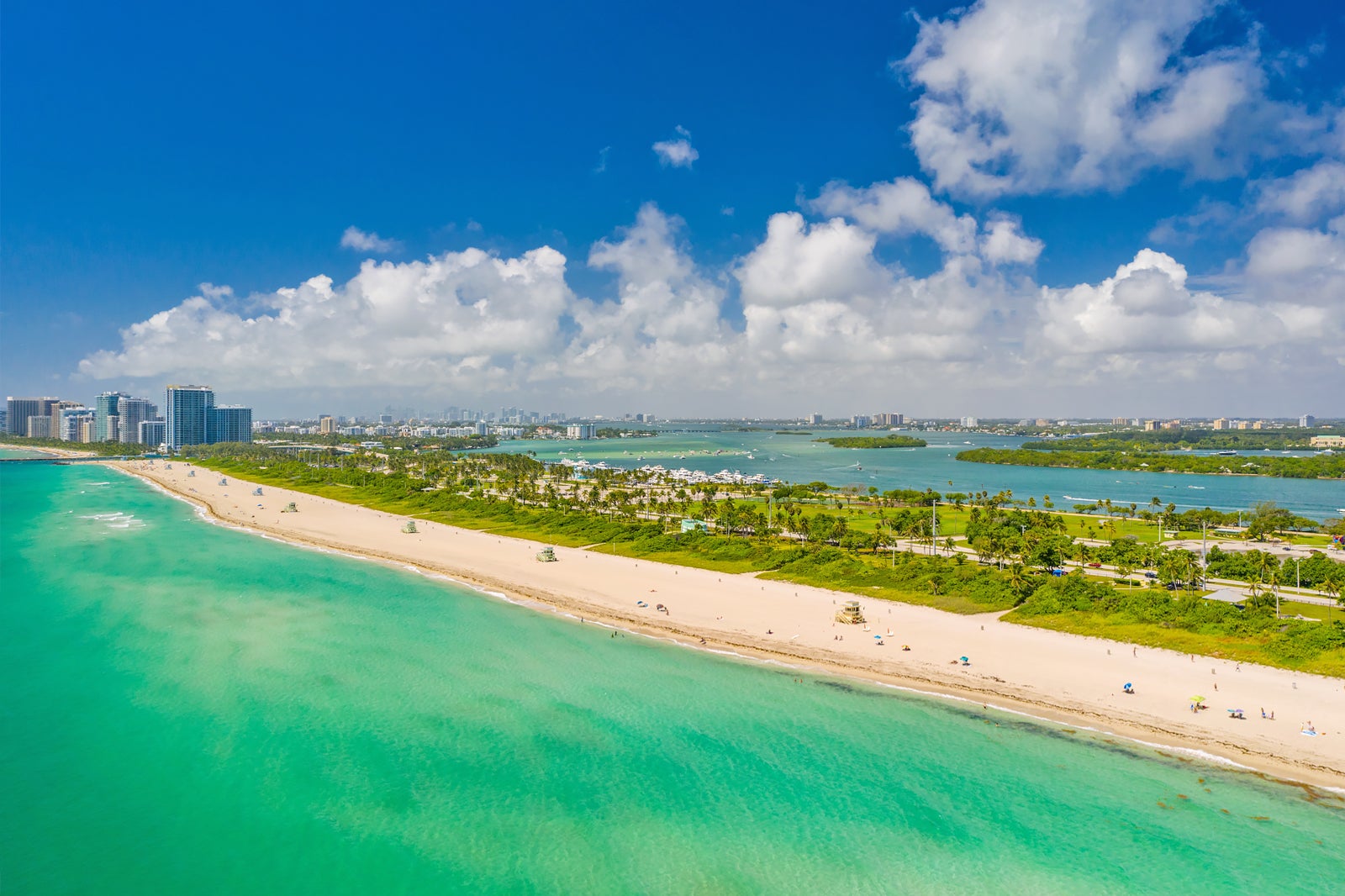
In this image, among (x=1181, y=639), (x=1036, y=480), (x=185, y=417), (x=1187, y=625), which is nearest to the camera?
(x=1181, y=639)

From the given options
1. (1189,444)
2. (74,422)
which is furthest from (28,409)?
(1189,444)

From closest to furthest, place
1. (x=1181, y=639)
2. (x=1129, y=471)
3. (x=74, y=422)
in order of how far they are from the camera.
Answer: (x=1181, y=639) → (x=1129, y=471) → (x=74, y=422)

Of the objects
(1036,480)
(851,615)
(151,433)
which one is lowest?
(851,615)

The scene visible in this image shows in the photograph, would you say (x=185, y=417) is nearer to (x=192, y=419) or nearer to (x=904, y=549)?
(x=192, y=419)

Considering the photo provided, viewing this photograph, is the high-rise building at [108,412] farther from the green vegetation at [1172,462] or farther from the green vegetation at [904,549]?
the green vegetation at [1172,462]

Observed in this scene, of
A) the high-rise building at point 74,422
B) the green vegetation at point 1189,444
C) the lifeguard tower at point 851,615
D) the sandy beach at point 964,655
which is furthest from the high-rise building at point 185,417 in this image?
the green vegetation at point 1189,444

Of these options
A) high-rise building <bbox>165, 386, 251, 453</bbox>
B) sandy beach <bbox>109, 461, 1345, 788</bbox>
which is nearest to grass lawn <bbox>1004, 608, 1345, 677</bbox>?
sandy beach <bbox>109, 461, 1345, 788</bbox>

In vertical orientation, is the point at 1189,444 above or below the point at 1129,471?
above
